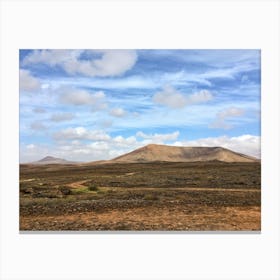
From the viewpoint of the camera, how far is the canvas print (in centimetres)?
746

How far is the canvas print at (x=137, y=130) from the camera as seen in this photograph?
24.5 feet

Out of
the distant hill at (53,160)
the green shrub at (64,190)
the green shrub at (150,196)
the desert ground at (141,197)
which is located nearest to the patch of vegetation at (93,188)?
the desert ground at (141,197)

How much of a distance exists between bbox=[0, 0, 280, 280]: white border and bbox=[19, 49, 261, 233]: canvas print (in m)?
0.19

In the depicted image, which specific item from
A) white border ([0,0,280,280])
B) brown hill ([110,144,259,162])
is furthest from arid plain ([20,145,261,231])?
white border ([0,0,280,280])

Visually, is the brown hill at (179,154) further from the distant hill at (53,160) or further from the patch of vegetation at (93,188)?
the distant hill at (53,160)

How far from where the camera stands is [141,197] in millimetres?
7750

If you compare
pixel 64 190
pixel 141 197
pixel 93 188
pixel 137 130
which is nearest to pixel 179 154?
pixel 137 130

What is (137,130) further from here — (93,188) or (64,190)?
(64,190)
